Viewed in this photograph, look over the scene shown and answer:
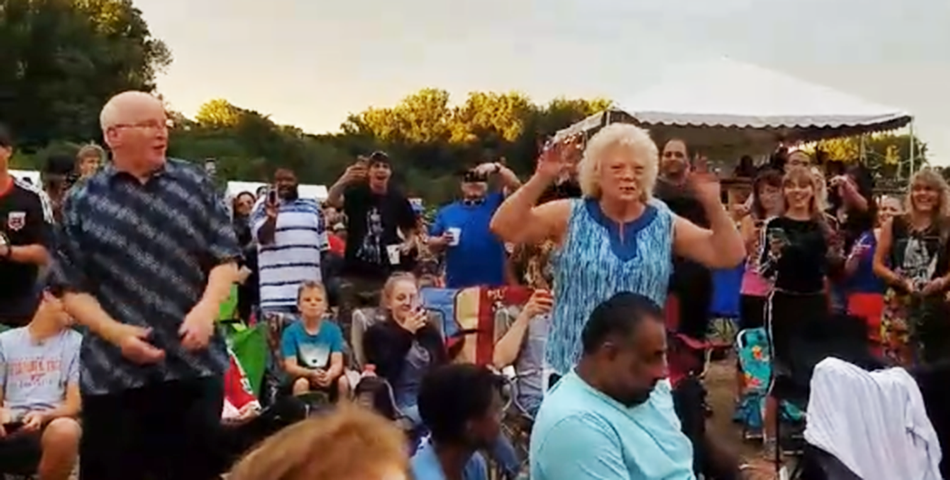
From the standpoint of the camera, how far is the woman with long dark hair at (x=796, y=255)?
303 inches

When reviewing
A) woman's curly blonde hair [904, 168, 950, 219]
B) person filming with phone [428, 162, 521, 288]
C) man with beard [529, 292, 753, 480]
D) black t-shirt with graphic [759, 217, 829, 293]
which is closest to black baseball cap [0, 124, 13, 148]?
man with beard [529, 292, 753, 480]

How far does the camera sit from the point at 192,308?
173 inches

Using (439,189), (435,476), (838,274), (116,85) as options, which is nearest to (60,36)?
(116,85)

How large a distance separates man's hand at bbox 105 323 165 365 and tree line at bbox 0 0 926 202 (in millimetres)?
41900

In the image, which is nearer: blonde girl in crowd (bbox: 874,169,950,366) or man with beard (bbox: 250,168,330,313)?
blonde girl in crowd (bbox: 874,169,950,366)

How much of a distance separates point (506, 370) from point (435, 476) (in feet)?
9.19

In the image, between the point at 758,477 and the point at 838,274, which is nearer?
the point at 758,477

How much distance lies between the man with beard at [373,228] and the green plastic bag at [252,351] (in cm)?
108

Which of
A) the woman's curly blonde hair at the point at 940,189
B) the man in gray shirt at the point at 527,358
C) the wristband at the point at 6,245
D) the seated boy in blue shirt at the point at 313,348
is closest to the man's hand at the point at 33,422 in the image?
the wristband at the point at 6,245

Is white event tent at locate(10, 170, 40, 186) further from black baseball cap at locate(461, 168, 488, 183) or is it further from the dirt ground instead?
the dirt ground

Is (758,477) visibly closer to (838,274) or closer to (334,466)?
(838,274)

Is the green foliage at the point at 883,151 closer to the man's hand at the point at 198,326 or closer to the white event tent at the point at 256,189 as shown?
the white event tent at the point at 256,189

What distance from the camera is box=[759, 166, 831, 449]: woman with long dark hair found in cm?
771

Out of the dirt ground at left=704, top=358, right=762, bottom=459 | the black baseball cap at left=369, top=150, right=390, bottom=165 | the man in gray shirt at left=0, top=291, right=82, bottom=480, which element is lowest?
the dirt ground at left=704, top=358, right=762, bottom=459
